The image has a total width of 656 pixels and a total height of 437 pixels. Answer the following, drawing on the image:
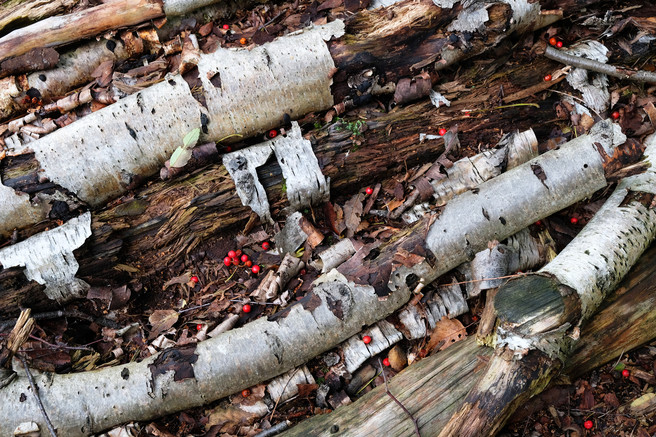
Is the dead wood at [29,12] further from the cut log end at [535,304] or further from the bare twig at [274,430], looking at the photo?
the cut log end at [535,304]

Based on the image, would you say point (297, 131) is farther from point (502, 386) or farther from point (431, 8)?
point (502, 386)

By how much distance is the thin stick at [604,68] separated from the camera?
178 inches

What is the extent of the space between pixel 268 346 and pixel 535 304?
1.97 m

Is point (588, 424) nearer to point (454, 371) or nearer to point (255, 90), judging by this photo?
point (454, 371)

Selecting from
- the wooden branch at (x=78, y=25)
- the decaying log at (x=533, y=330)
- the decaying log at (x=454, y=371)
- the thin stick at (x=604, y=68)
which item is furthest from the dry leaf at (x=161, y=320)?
the thin stick at (x=604, y=68)

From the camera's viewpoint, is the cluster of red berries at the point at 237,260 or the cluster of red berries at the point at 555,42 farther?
the cluster of red berries at the point at 555,42

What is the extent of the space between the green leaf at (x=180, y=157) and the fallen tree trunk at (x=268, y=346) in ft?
5.03

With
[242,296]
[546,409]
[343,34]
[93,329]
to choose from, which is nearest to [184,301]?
[242,296]

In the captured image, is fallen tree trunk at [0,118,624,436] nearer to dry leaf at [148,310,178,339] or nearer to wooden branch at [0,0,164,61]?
dry leaf at [148,310,178,339]

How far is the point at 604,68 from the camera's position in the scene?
4.54 m

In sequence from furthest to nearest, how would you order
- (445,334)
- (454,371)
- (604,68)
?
(604,68) < (445,334) < (454,371)

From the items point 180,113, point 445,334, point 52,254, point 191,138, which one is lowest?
point 445,334

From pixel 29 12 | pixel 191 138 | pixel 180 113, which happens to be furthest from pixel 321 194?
pixel 29 12

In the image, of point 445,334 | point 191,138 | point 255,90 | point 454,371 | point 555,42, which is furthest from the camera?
point 555,42
